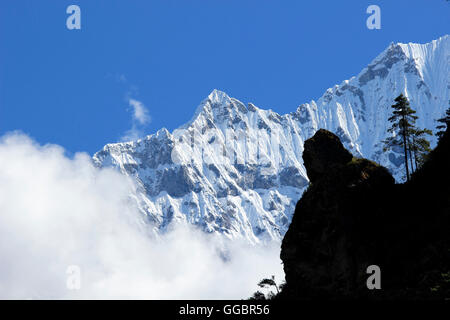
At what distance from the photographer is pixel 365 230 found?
129 feet

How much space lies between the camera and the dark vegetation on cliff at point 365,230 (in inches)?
1416

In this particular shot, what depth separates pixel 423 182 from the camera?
130 feet

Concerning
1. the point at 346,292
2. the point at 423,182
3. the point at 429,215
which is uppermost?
the point at 423,182

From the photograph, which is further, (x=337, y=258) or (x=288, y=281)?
(x=288, y=281)

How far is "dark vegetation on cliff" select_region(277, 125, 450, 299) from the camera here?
36.0 meters
